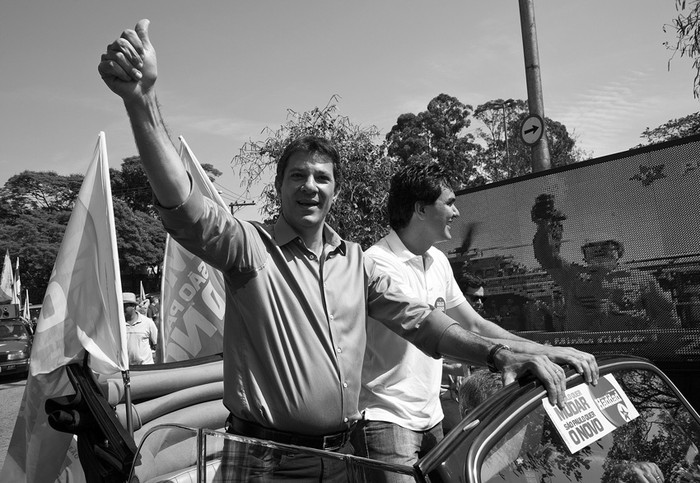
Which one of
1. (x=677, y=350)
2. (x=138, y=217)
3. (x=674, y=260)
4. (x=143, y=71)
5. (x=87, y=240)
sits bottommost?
(x=677, y=350)

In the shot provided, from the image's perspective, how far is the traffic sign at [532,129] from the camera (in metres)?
7.41

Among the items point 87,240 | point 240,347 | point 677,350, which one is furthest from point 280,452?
point 677,350

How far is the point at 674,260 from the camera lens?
395cm

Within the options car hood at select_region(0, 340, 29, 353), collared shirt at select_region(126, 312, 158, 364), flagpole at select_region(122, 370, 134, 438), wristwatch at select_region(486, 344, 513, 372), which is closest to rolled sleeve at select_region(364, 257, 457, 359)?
wristwatch at select_region(486, 344, 513, 372)

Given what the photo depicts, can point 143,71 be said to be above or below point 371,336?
above

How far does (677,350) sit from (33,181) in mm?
A: 59761

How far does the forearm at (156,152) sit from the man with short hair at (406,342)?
1063 mm

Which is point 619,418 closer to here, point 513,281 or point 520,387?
point 520,387

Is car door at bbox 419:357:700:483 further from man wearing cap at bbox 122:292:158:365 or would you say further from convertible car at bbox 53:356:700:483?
man wearing cap at bbox 122:292:158:365

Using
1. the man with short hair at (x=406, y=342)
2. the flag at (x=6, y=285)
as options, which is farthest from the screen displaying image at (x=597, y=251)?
the flag at (x=6, y=285)

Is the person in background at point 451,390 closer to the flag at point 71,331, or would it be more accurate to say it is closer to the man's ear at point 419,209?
the man's ear at point 419,209

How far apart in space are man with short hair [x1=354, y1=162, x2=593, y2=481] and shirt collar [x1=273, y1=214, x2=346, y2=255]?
302mm

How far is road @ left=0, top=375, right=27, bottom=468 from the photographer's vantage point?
8078mm

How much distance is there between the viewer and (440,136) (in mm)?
33906
